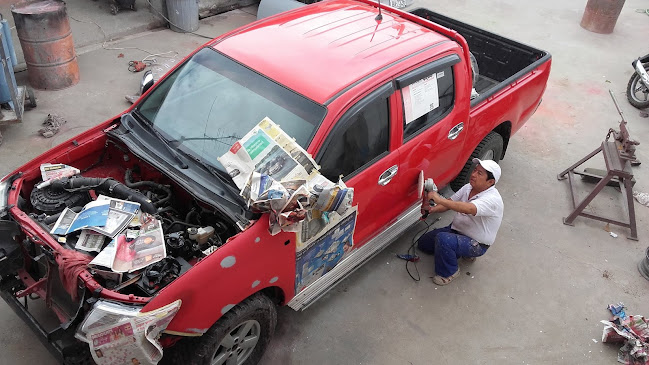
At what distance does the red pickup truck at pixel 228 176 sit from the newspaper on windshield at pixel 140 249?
7 cm

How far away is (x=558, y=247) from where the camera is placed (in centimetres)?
550

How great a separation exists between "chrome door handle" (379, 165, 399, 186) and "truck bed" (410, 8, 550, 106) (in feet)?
8.28

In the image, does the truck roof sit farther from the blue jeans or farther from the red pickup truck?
the blue jeans

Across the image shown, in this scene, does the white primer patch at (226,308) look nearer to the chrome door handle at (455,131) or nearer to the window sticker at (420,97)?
the window sticker at (420,97)

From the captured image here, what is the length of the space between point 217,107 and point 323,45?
94 cm

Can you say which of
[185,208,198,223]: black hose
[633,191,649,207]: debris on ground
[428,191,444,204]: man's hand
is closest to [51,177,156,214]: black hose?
[185,208,198,223]: black hose

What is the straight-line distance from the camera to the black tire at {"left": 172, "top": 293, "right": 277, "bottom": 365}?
3.37 metres

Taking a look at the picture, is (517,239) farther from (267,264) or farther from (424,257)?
(267,264)

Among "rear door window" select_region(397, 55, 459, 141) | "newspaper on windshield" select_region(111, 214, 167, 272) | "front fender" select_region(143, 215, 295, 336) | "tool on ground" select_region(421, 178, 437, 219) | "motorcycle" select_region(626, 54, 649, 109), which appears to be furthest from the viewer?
"motorcycle" select_region(626, 54, 649, 109)

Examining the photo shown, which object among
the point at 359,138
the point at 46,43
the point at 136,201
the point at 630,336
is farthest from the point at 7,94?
the point at 630,336

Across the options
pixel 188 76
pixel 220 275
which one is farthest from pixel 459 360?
pixel 188 76

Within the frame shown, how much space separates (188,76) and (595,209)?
4719mm

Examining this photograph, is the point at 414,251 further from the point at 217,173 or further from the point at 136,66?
the point at 136,66

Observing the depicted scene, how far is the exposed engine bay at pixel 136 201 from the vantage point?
3.16 meters
